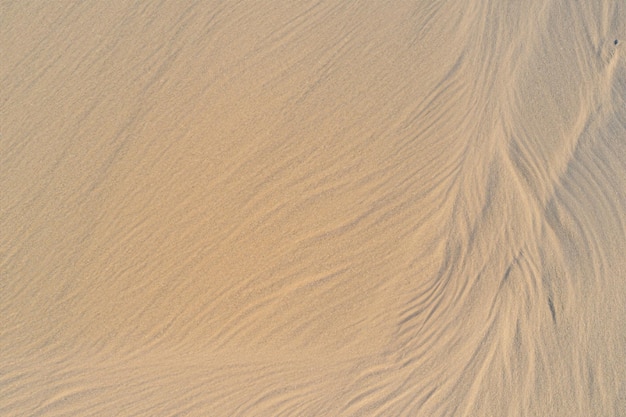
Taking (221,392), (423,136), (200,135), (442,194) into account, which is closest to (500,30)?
(423,136)

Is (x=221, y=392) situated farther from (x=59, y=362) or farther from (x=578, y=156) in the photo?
(x=578, y=156)

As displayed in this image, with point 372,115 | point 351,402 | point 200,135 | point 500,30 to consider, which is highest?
point 500,30

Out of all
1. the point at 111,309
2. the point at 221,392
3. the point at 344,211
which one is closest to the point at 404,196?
the point at 344,211

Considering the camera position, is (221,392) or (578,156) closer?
(221,392)

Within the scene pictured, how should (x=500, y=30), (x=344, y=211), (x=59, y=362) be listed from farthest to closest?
(x=500, y=30) < (x=344, y=211) < (x=59, y=362)

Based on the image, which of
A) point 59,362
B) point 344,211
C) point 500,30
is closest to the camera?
point 59,362

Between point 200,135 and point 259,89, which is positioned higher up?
point 259,89
